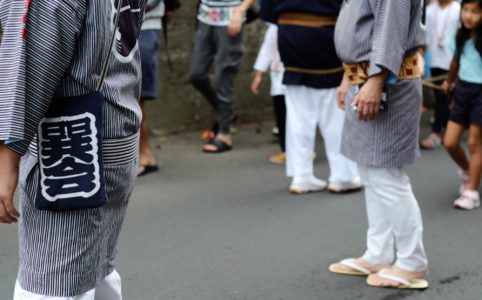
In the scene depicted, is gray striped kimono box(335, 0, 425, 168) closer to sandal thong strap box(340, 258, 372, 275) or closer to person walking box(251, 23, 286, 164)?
sandal thong strap box(340, 258, 372, 275)

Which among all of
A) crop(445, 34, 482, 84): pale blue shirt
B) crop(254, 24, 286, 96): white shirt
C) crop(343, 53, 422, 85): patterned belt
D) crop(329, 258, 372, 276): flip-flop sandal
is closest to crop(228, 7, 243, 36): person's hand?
crop(254, 24, 286, 96): white shirt

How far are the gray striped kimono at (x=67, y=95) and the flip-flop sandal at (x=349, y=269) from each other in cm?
179

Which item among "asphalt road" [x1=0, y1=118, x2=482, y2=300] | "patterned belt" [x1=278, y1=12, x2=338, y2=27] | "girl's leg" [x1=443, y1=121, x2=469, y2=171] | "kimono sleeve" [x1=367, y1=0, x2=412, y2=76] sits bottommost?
"asphalt road" [x1=0, y1=118, x2=482, y2=300]

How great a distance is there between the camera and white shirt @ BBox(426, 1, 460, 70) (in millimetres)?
7406

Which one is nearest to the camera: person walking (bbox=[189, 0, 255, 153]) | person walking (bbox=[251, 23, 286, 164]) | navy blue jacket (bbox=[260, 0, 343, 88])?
navy blue jacket (bbox=[260, 0, 343, 88])

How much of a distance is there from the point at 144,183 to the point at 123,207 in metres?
3.53

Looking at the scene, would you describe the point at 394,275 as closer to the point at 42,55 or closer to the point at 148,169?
the point at 42,55

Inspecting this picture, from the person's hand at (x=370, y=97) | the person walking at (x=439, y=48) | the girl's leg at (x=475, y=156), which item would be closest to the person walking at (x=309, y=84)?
the girl's leg at (x=475, y=156)

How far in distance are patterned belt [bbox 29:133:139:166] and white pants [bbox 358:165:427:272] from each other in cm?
161

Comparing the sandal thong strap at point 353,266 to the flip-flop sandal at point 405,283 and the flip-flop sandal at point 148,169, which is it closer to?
the flip-flop sandal at point 405,283

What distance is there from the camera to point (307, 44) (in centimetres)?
541

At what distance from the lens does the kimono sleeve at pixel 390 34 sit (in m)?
3.43

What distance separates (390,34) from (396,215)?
0.86m

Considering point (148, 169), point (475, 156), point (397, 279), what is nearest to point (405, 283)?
point (397, 279)
